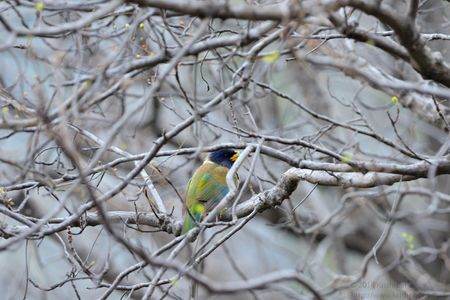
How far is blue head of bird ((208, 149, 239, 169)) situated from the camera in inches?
282

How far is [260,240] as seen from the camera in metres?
10.5

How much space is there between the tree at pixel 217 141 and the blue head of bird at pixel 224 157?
232mm

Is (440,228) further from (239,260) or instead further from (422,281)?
(239,260)

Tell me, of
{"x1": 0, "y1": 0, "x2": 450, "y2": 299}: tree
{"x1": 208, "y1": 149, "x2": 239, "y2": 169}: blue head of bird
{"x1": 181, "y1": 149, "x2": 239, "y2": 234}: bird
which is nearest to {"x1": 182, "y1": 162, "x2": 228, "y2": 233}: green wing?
{"x1": 181, "y1": 149, "x2": 239, "y2": 234}: bird

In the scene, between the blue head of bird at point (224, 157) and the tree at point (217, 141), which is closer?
the tree at point (217, 141)

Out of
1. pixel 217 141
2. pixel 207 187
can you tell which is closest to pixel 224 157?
pixel 217 141

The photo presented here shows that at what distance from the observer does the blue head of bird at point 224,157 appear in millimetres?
7156

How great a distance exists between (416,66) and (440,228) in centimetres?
639

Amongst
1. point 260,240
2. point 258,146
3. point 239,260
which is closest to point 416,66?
point 258,146

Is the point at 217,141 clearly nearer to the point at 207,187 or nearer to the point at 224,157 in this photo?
the point at 224,157

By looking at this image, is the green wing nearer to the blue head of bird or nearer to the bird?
the bird

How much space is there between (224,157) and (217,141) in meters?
0.53

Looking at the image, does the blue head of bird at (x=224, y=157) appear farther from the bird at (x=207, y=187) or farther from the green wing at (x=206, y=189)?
the green wing at (x=206, y=189)

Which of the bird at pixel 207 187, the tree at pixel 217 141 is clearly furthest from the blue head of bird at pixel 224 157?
the tree at pixel 217 141
